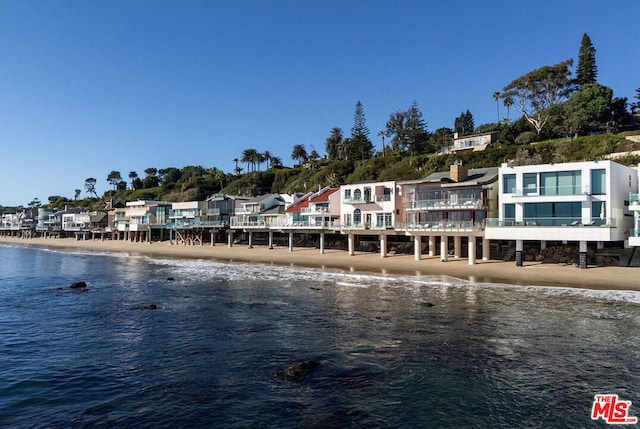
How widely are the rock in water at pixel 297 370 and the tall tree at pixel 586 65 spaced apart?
101566mm

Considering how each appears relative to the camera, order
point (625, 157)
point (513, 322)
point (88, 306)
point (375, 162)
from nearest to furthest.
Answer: point (513, 322), point (88, 306), point (625, 157), point (375, 162)

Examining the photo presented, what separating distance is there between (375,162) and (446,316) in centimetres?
7780

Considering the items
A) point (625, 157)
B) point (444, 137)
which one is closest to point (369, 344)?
point (625, 157)

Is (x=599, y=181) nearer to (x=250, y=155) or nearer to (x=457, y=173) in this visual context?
(x=457, y=173)

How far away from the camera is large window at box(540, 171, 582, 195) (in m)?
39.8

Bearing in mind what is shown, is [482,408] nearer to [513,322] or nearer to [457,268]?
[513,322]

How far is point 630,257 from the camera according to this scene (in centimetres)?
4159

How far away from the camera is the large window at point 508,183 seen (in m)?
43.1

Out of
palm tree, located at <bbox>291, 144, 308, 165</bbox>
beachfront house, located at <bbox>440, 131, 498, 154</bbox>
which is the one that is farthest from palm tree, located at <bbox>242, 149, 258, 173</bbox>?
beachfront house, located at <bbox>440, 131, 498, 154</bbox>

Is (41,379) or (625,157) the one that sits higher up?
(625,157)

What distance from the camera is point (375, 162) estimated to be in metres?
99.9

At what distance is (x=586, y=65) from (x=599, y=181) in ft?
236

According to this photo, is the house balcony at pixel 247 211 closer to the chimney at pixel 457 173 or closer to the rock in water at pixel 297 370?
the chimney at pixel 457 173

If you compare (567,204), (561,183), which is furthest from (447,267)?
(561,183)
